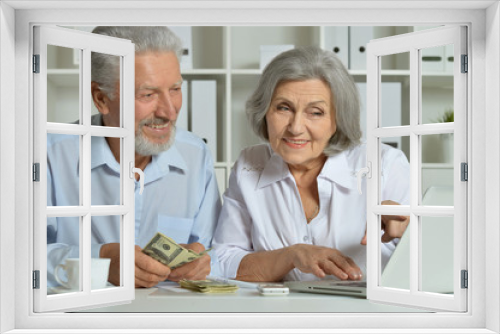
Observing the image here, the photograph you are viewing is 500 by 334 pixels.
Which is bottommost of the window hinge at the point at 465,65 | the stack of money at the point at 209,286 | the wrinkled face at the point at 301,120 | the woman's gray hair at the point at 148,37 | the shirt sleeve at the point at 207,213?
the stack of money at the point at 209,286

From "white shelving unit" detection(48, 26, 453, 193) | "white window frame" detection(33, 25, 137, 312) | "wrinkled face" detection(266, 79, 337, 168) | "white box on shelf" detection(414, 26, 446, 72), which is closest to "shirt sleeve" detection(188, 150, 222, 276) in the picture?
"wrinkled face" detection(266, 79, 337, 168)

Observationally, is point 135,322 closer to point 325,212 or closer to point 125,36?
point 325,212

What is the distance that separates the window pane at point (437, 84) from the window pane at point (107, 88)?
2.21 meters

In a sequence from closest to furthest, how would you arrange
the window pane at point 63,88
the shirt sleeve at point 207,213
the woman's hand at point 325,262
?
the woman's hand at point 325,262 < the shirt sleeve at point 207,213 < the window pane at point 63,88

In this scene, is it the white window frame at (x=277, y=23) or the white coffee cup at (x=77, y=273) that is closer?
the white window frame at (x=277, y=23)

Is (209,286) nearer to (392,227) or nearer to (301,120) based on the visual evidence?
(392,227)

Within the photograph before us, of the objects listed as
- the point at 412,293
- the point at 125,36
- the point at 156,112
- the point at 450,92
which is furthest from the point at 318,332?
the point at 450,92

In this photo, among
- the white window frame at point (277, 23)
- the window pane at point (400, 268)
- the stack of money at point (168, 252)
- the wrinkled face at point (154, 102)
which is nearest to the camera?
the white window frame at point (277, 23)

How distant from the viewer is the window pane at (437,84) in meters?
4.34

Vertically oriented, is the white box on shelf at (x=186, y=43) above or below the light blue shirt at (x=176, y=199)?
above

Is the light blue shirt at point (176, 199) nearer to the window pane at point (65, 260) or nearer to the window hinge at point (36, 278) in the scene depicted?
the window pane at point (65, 260)

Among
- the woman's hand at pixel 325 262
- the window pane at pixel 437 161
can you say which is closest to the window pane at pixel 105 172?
the woman's hand at pixel 325 262

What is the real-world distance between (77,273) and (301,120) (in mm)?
1564

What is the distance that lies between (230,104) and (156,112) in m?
0.78
